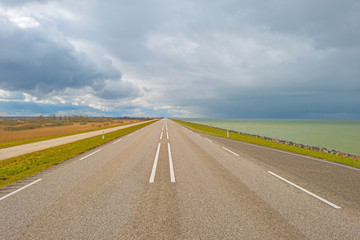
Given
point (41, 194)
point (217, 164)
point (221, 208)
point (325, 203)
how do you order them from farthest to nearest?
point (217, 164) → point (41, 194) → point (325, 203) → point (221, 208)

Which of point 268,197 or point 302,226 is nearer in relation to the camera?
point 302,226

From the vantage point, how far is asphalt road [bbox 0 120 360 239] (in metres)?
3.42

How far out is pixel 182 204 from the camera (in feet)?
14.6

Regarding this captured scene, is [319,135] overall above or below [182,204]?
below

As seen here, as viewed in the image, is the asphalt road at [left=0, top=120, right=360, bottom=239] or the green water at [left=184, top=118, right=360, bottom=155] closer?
the asphalt road at [left=0, top=120, right=360, bottom=239]

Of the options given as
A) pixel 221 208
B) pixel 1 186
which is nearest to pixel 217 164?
pixel 221 208

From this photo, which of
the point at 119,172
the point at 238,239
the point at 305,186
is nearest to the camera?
the point at 238,239

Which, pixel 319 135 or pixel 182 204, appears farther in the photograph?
pixel 319 135

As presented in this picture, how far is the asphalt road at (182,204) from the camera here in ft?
11.2

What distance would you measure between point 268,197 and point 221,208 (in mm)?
1578

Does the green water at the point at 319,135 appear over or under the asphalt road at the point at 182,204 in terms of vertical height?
under

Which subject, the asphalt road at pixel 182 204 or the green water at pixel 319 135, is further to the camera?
the green water at pixel 319 135

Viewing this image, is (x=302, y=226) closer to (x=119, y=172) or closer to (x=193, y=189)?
(x=193, y=189)

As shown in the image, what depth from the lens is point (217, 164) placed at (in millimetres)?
8547
